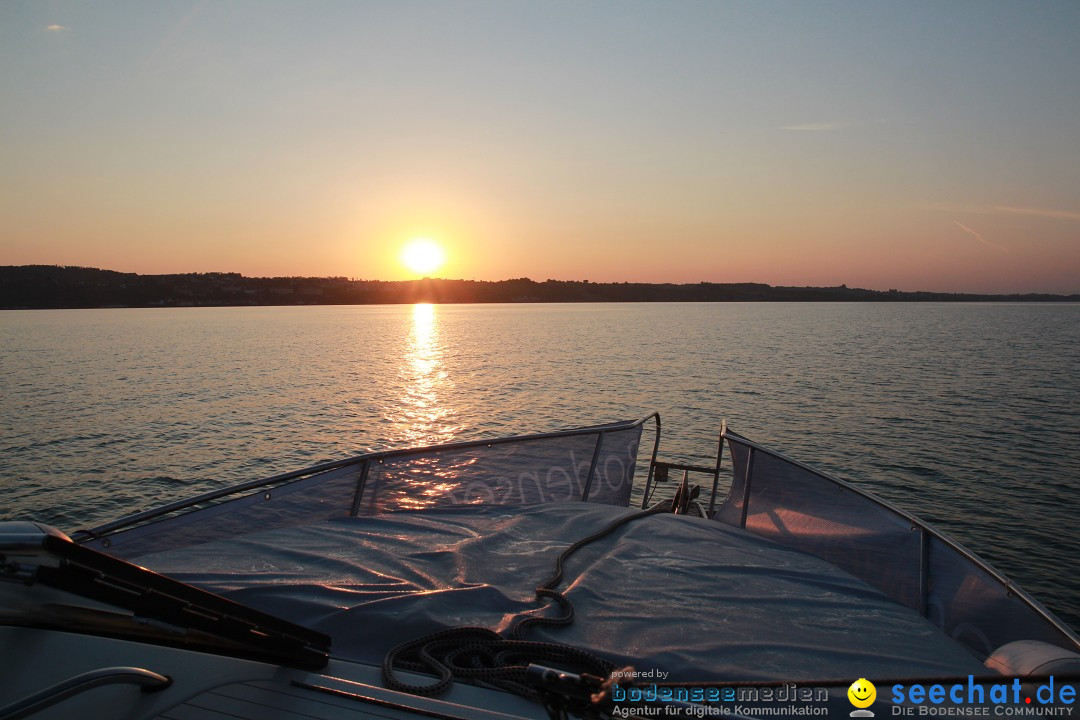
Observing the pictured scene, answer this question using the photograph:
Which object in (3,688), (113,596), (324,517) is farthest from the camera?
(324,517)

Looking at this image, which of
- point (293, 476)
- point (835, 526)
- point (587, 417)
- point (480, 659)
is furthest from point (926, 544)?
point (587, 417)

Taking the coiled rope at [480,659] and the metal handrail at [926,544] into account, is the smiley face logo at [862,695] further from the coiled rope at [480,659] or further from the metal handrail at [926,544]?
the metal handrail at [926,544]

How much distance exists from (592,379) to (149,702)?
36081 millimetres

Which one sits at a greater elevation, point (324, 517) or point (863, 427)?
point (324, 517)

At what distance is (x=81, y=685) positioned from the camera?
6.97 feet

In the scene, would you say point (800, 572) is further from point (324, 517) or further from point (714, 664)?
point (324, 517)

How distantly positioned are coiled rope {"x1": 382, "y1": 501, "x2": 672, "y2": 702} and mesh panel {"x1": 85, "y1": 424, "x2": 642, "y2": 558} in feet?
7.67

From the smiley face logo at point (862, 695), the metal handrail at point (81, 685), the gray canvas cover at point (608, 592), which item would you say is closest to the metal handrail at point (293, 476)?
the gray canvas cover at point (608, 592)

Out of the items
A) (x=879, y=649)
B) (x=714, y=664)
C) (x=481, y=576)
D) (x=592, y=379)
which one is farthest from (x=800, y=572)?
(x=592, y=379)

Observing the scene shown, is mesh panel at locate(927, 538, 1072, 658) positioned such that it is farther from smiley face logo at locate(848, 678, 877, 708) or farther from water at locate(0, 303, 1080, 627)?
water at locate(0, 303, 1080, 627)

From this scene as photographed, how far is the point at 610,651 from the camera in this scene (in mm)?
3348

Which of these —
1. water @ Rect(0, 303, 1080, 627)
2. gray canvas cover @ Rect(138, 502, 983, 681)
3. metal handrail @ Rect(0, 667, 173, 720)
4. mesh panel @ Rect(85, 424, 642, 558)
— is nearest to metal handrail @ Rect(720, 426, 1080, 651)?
gray canvas cover @ Rect(138, 502, 983, 681)

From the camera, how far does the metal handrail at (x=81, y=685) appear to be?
6.68 feet

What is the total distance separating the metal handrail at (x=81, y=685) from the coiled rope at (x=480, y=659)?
0.93 meters
